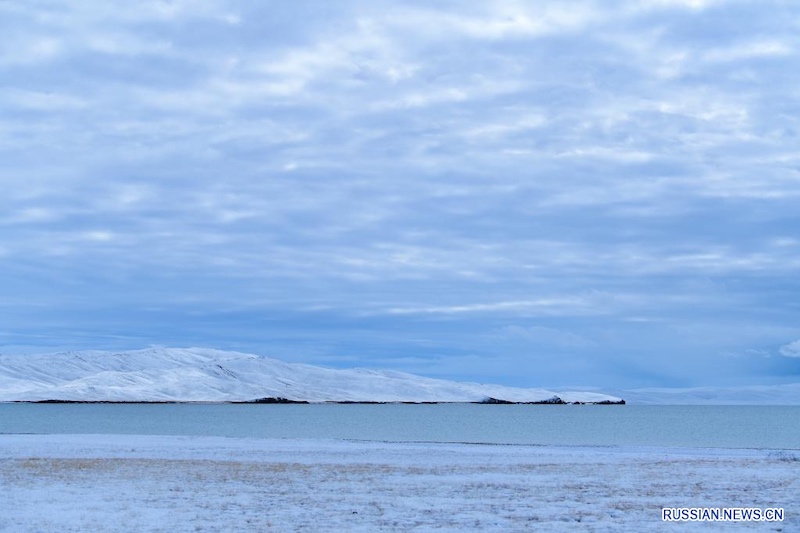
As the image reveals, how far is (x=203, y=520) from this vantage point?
852 inches

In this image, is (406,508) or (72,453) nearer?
(406,508)

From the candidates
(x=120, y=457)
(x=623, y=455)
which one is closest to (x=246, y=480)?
(x=120, y=457)

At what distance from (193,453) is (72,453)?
5535 millimetres

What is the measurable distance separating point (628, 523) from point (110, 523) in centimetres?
1169

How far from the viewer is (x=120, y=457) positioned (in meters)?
41.7

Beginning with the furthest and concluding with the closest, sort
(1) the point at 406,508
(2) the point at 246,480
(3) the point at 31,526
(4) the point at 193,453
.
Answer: (4) the point at 193,453 → (2) the point at 246,480 → (1) the point at 406,508 → (3) the point at 31,526

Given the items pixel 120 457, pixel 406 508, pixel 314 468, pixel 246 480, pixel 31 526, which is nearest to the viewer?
pixel 31 526

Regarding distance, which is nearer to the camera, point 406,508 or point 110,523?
point 110,523

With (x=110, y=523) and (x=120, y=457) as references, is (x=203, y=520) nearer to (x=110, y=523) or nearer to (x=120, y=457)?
(x=110, y=523)

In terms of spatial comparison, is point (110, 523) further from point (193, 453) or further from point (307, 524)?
point (193, 453)

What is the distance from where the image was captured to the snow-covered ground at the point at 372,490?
21.4m

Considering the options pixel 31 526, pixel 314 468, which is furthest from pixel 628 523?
pixel 314 468

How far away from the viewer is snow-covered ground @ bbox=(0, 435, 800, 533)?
70.2 feet

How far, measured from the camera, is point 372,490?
28.0 meters
